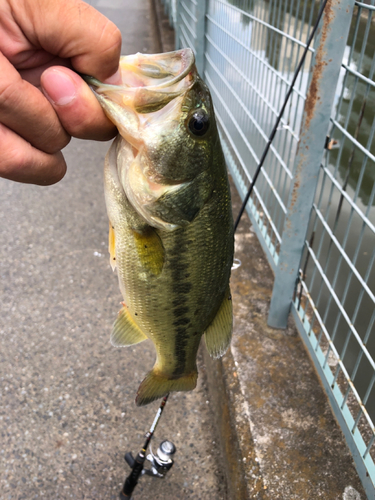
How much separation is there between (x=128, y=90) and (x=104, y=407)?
6.86 ft

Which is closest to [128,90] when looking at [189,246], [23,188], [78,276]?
[189,246]

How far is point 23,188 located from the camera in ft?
15.6

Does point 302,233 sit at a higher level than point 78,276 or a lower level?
higher

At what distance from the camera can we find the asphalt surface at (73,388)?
2.32 m

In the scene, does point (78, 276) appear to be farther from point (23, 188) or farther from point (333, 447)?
point (333, 447)

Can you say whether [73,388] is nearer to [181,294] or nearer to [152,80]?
[181,294]

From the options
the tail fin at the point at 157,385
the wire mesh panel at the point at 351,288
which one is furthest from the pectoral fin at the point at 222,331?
the wire mesh panel at the point at 351,288

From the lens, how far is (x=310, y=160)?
219 cm

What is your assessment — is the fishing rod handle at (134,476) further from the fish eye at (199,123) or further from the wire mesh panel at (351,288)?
the fish eye at (199,123)

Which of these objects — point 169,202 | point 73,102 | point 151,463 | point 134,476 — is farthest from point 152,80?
point 151,463

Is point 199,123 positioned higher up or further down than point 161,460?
higher up

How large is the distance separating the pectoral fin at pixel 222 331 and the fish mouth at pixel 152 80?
2.16ft

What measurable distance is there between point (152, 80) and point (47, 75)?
10.2 inches

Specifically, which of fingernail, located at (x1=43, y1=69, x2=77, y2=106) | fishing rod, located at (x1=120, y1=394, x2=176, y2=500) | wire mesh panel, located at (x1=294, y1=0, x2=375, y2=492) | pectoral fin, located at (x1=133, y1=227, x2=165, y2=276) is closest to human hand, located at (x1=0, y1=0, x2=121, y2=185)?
fingernail, located at (x1=43, y1=69, x2=77, y2=106)
